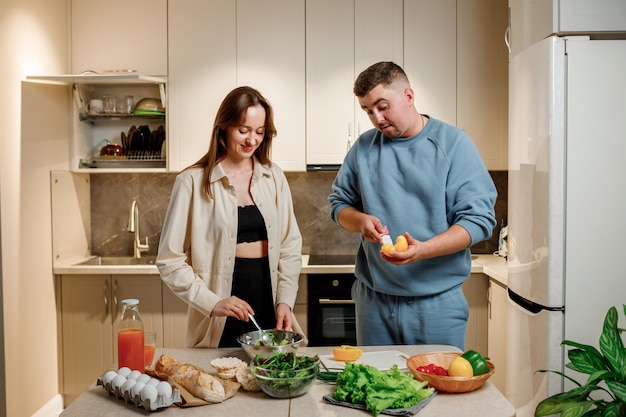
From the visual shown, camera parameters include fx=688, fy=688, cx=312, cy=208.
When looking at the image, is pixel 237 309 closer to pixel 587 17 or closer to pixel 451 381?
pixel 451 381

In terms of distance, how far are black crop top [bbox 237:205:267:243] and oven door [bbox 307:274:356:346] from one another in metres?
1.37

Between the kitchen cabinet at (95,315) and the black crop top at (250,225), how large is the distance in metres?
1.51

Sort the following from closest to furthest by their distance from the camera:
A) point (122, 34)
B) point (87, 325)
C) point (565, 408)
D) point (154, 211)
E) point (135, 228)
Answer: point (565, 408) < point (87, 325) < point (122, 34) < point (135, 228) < point (154, 211)

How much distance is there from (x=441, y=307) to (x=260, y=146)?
870mm

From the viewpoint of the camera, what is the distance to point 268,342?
2000 mm

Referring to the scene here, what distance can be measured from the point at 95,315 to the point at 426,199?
91.9 inches

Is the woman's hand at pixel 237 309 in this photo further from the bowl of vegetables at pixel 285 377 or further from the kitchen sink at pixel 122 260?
the kitchen sink at pixel 122 260

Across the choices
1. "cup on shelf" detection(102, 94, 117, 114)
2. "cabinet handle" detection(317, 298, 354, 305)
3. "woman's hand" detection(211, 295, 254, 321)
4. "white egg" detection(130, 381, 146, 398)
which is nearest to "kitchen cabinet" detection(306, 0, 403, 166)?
"cabinet handle" detection(317, 298, 354, 305)

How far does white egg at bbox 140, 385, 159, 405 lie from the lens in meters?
1.58

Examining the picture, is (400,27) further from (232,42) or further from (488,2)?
(232,42)

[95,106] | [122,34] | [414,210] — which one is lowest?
[414,210]

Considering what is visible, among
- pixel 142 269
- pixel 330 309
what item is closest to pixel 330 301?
pixel 330 309

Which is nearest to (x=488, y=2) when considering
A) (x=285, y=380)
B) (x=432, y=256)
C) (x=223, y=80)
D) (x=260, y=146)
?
(x=223, y=80)

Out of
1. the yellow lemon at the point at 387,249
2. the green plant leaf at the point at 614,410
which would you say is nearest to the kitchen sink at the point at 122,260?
the yellow lemon at the point at 387,249
